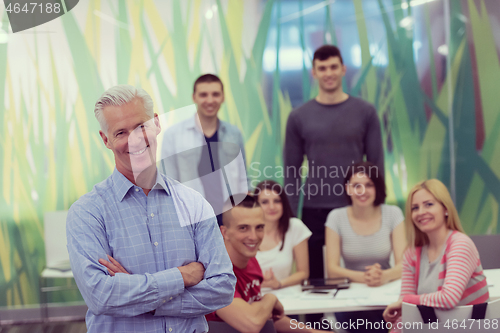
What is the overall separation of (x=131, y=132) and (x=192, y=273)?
1.48 ft

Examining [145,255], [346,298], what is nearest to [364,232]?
[346,298]

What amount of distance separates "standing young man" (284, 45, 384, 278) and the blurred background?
6.9 inches

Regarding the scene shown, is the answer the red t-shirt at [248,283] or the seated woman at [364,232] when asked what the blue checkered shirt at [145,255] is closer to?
the red t-shirt at [248,283]

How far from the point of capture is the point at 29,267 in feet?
12.2

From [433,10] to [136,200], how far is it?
3429 millimetres

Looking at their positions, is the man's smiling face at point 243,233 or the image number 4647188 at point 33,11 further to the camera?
the image number 4647188 at point 33,11

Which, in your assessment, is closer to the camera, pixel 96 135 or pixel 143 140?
pixel 143 140

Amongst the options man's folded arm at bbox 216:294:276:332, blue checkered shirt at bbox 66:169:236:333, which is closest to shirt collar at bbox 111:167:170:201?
blue checkered shirt at bbox 66:169:236:333

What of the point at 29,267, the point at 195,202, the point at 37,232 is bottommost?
the point at 29,267

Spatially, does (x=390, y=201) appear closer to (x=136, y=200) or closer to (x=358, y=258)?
(x=358, y=258)

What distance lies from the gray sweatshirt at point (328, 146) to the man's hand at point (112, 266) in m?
2.35

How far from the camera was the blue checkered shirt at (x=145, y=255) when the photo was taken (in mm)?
1259

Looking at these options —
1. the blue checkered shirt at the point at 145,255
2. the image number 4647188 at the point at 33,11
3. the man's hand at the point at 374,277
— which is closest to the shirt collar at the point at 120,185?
the blue checkered shirt at the point at 145,255

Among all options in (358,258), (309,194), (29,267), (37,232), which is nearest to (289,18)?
(309,194)
